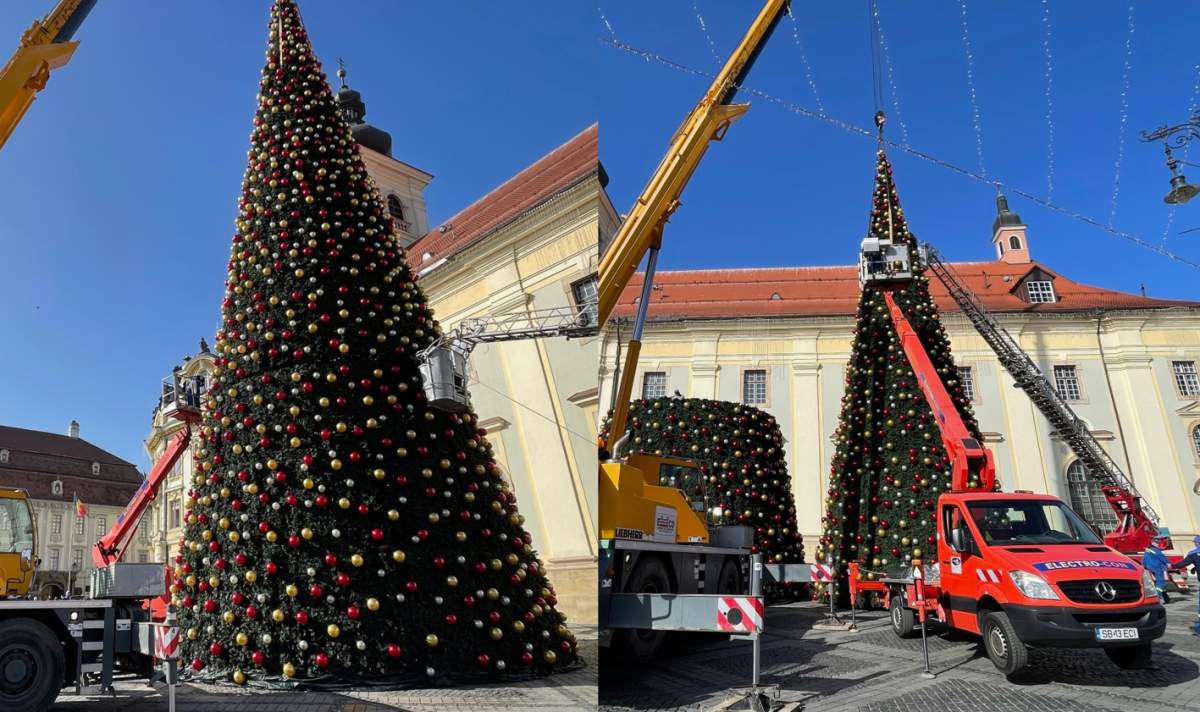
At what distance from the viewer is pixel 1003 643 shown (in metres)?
7.83

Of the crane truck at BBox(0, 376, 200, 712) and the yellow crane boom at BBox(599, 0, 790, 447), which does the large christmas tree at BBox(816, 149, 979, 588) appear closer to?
the yellow crane boom at BBox(599, 0, 790, 447)

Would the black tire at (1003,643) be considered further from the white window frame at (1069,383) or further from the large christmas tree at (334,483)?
the white window frame at (1069,383)

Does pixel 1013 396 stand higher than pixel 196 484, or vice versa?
pixel 1013 396

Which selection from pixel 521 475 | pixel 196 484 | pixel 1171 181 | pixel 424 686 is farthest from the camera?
pixel 521 475

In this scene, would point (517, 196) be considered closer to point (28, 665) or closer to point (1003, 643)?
point (28, 665)

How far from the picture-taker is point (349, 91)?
3644cm

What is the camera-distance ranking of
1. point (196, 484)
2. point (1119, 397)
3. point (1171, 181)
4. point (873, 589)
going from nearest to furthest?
1. point (196, 484)
2. point (1171, 181)
3. point (873, 589)
4. point (1119, 397)

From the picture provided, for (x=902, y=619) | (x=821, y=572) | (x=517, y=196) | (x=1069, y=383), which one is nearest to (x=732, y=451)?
(x=821, y=572)

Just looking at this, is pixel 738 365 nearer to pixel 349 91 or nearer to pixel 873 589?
pixel 873 589

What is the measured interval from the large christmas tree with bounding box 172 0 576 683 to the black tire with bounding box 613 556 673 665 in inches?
→ 27.7

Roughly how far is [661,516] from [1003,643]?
3.57 meters

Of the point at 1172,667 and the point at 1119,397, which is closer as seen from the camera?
the point at 1172,667

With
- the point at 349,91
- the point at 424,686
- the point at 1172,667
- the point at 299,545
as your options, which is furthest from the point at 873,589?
the point at 349,91

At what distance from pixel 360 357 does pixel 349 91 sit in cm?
3281
